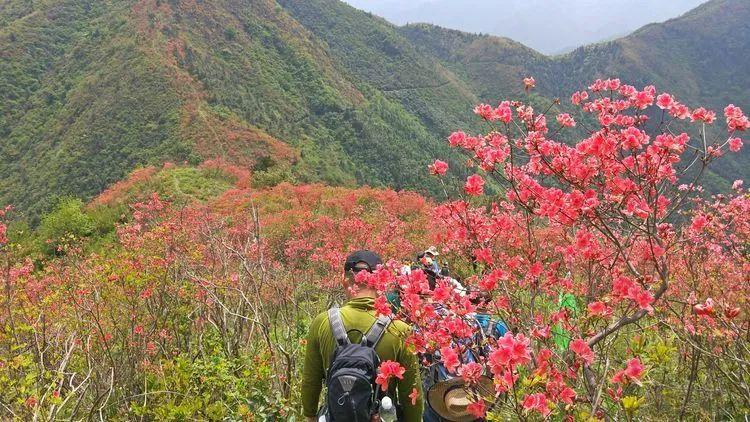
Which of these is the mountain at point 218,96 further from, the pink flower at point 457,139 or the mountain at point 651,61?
the pink flower at point 457,139

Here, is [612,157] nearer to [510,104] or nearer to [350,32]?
[510,104]

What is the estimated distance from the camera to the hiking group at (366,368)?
2170 mm

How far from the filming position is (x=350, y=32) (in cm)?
7588

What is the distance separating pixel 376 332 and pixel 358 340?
114mm

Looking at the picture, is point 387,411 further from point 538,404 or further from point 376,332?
point 538,404

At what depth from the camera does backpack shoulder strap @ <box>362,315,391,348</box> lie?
233cm

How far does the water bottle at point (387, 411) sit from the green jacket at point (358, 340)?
0.19 m

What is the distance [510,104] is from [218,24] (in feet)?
182

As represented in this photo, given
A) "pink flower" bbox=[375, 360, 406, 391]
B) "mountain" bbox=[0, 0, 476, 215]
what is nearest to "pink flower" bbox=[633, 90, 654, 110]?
"pink flower" bbox=[375, 360, 406, 391]

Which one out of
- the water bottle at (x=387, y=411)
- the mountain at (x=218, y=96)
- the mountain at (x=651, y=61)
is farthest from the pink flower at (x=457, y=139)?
the mountain at (x=651, y=61)

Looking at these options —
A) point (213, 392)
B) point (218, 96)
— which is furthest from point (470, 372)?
point (218, 96)

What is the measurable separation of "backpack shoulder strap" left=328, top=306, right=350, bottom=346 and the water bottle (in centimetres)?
33

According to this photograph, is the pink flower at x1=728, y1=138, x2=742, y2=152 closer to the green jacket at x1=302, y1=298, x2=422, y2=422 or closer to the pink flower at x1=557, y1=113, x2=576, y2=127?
the pink flower at x1=557, y1=113, x2=576, y2=127

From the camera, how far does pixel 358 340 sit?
239cm
